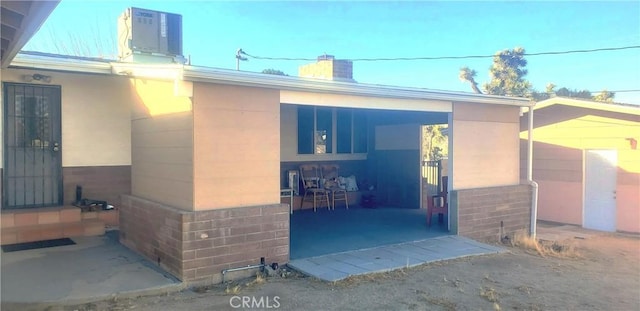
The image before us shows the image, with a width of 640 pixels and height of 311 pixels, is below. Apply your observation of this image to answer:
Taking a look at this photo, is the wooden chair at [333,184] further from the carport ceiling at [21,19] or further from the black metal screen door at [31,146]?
the carport ceiling at [21,19]

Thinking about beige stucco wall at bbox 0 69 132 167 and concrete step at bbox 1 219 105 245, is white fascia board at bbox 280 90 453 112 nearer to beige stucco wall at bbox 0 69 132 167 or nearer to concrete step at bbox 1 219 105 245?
beige stucco wall at bbox 0 69 132 167

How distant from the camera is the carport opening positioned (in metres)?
9.64

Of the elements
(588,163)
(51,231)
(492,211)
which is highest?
(588,163)

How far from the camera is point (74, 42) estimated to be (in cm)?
1838

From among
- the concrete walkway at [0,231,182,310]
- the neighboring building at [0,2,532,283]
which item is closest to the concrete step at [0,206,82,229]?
the neighboring building at [0,2,532,283]

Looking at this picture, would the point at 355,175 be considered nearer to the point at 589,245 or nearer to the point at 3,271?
the point at 589,245

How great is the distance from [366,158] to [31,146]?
7436mm

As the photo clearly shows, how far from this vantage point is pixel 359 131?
457 inches

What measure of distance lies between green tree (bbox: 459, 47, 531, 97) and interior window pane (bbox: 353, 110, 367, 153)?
14366mm

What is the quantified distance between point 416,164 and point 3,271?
8.29 meters

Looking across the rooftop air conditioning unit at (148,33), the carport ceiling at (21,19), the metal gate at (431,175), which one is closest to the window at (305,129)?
the metal gate at (431,175)

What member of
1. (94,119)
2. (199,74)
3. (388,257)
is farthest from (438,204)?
(94,119)

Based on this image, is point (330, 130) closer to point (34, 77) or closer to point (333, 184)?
point (333, 184)

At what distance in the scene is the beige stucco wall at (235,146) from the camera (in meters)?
5.19
